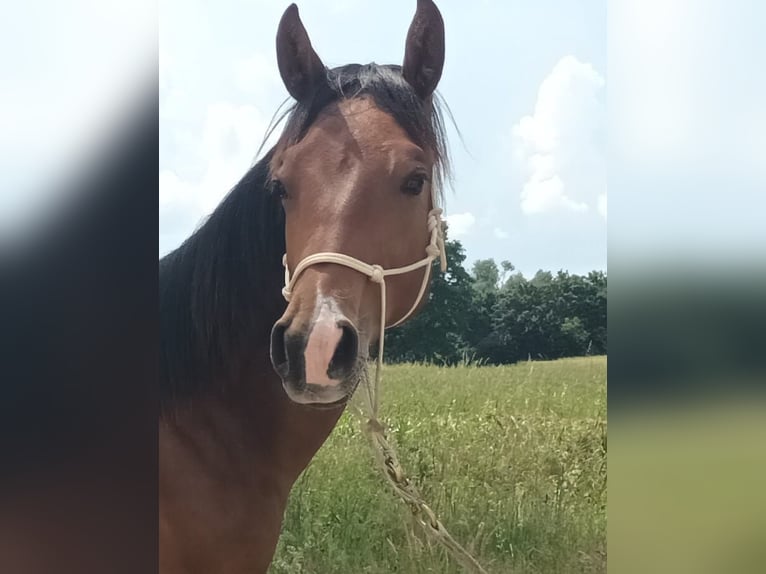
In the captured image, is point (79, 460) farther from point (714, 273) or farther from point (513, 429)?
point (714, 273)

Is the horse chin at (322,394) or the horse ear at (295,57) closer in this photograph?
the horse chin at (322,394)

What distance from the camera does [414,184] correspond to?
5.13ft

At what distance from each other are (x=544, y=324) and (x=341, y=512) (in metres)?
0.84

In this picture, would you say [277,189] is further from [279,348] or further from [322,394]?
[322,394]

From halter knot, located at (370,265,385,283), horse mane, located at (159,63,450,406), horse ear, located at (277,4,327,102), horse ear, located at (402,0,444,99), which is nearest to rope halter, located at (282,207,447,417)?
halter knot, located at (370,265,385,283)

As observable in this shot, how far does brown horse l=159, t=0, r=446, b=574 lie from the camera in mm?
1559

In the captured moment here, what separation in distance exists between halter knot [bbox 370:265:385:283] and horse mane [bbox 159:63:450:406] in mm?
312

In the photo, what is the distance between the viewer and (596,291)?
1781mm

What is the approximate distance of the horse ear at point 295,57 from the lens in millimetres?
1696

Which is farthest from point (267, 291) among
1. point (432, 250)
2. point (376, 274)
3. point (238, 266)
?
point (432, 250)

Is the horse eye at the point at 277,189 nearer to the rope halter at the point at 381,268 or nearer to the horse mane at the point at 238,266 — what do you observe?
the horse mane at the point at 238,266

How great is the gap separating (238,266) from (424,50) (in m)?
0.79

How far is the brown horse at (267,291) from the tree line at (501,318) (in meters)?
0.15

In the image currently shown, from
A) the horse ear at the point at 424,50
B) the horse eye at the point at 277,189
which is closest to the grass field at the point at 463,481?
the horse eye at the point at 277,189
